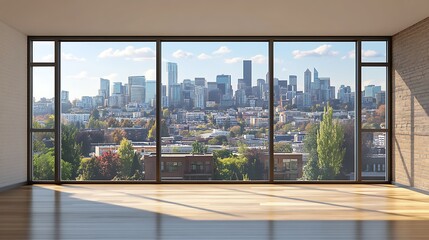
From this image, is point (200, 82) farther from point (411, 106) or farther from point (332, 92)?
point (411, 106)

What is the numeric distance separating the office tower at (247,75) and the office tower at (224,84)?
26 centimetres

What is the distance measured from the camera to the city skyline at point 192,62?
9562 mm

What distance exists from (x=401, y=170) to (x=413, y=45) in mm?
1957

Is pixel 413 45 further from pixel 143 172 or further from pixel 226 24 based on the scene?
pixel 143 172

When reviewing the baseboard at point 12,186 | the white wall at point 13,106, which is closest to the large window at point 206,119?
the white wall at point 13,106

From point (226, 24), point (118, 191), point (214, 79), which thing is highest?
point (226, 24)

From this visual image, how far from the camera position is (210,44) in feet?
31.4

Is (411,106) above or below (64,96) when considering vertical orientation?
below

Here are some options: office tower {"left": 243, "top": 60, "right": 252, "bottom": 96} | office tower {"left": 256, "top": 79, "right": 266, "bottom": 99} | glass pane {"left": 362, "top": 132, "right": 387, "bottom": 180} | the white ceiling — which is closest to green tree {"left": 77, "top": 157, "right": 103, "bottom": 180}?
the white ceiling

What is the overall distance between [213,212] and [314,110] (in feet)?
12.6

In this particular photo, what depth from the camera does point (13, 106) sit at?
8.94m

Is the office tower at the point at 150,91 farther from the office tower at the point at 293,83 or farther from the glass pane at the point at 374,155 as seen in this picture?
the glass pane at the point at 374,155

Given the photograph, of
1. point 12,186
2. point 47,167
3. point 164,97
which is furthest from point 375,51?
point 12,186

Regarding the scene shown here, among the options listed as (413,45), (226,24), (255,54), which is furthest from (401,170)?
(226,24)
